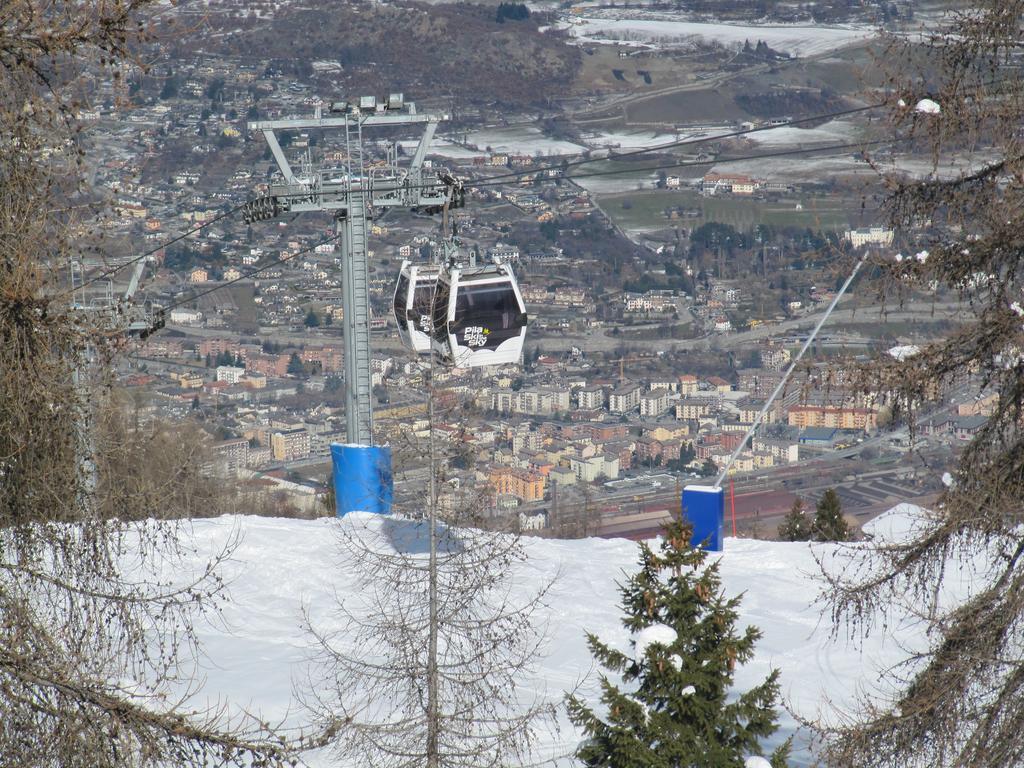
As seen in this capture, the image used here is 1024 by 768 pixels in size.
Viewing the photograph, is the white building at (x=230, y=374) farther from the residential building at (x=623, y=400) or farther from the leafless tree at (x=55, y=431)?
the leafless tree at (x=55, y=431)

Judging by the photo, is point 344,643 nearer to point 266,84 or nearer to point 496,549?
point 496,549

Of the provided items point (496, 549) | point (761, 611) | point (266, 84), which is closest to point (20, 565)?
point (496, 549)

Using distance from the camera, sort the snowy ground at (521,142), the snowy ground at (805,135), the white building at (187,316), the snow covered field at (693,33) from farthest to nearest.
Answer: the snow covered field at (693,33) < the snowy ground at (521,142) < the snowy ground at (805,135) < the white building at (187,316)

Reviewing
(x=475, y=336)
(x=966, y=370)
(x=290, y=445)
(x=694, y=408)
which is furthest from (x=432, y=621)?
(x=694, y=408)

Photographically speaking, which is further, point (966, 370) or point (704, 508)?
point (704, 508)

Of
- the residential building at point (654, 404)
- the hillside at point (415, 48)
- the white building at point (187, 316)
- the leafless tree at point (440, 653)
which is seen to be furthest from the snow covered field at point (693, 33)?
the leafless tree at point (440, 653)

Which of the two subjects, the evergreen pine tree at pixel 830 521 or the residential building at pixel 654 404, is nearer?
the evergreen pine tree at pixel 830 521

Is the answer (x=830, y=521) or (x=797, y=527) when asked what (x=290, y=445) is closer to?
(x=797, y=527)
